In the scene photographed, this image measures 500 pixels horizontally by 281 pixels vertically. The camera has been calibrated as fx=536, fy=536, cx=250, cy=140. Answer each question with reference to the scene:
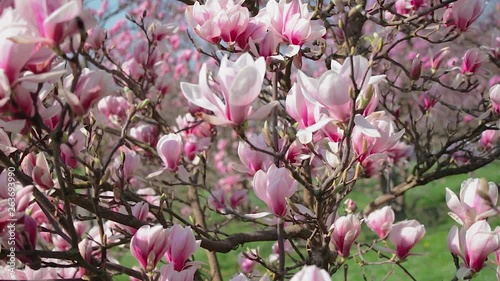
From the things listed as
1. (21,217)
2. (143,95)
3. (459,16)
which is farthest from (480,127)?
(21,217)

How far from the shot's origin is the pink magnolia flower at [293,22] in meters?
1.51

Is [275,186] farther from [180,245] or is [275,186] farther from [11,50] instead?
[11,50]

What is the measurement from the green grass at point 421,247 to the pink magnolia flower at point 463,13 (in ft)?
2.97

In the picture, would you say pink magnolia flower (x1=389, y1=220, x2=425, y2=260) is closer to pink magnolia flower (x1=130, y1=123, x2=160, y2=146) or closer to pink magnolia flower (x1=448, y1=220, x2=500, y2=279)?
pink magnolia flower (x1=448, y1=220, x2=500, y2=279)

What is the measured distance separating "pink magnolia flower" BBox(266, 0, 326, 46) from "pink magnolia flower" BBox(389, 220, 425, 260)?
647mm

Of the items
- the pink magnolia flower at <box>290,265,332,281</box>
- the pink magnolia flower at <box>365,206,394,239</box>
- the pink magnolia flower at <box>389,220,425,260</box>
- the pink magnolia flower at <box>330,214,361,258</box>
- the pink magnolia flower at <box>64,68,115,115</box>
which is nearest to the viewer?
the pink magnolia flower at <box>290,265,332,281</box>

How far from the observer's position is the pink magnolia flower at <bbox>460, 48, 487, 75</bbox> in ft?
7.49

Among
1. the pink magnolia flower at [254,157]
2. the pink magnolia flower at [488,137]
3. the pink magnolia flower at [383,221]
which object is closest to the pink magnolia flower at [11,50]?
the pink magnolia flower at [254,157]

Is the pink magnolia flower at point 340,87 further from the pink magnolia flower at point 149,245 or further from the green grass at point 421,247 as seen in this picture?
the green grass at point 421,247

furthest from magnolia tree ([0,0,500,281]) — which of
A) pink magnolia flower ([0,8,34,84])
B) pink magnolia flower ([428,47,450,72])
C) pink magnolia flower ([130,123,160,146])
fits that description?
pink magnolia flower ([130,123,160,146])

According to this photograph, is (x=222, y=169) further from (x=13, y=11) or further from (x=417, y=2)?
(x=13, y=11)

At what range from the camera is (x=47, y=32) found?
959mm

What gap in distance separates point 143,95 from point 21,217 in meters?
1.60

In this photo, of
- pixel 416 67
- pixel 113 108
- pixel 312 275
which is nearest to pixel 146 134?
pixel 113 108
